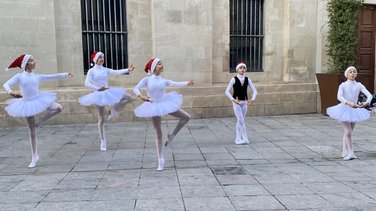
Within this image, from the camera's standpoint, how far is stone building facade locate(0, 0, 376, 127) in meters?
10.6

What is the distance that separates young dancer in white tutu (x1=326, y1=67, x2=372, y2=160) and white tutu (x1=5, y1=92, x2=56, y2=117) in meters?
5.29

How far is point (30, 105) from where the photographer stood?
21.3 feet

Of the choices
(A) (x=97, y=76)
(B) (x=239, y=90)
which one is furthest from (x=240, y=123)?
(A) (x=97, y=76)

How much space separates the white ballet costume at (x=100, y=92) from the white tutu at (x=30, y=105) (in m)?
0.91

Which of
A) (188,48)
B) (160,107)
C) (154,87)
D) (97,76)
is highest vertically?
(188,48)

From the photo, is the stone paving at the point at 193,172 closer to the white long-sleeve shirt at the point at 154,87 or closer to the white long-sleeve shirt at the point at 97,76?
the white long-sleeve shirt at the point at 154,87

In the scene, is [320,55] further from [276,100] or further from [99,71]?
[99,71]

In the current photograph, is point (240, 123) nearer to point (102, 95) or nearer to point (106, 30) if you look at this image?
point (102, 95)

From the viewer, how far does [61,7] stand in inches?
433

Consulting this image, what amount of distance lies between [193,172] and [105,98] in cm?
264

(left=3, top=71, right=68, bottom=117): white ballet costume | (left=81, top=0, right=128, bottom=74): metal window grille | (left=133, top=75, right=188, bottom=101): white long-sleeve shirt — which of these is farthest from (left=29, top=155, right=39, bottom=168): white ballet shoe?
(left=81, top=0, right=128, bottom=74): metal window grille

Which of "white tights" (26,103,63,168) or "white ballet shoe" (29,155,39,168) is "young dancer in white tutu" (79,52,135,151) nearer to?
"white tights" (26,103,63,168)

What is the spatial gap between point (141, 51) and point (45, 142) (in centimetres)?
448

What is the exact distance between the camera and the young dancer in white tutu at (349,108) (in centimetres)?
672
